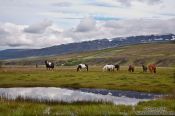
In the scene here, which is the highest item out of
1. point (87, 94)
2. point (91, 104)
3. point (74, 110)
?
point (74, 110)

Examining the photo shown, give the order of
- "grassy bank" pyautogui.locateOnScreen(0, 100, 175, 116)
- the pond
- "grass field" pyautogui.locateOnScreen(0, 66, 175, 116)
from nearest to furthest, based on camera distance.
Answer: "grassy bank" pyautogui.locateOnScreen(0, 100, 175, 116) < "grass field" pyautogui.locateOnScreen(0, 66, 175, 116) < the pond

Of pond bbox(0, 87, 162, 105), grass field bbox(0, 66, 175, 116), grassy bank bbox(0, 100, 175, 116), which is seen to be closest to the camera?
grassy bank bbox(0, 100, 175, 116)

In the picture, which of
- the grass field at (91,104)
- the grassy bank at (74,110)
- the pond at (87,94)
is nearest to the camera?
the grassy bank at (74,110)

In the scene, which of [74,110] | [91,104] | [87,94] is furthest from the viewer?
[87,94]

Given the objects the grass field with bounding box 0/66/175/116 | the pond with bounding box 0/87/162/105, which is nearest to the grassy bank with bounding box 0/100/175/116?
the grass field with bounding box 0/66/175/116

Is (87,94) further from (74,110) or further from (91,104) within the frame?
(74,110)

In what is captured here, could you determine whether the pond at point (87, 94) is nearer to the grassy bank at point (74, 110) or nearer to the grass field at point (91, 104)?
the grass field at point (91, 104)

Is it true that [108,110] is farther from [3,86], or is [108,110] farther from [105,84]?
[3,86]

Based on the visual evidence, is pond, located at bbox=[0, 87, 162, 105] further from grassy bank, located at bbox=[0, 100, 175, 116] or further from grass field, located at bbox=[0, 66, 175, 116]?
grassy bank, located at bbox=[0, 100, 175, 116]

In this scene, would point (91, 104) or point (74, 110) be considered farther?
point (91, 104)

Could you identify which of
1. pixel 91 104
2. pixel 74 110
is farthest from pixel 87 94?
pixel 74 110

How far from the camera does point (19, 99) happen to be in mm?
32344

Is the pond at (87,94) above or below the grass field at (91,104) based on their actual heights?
below

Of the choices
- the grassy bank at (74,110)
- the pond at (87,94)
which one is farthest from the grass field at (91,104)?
the pond at (87,94)
